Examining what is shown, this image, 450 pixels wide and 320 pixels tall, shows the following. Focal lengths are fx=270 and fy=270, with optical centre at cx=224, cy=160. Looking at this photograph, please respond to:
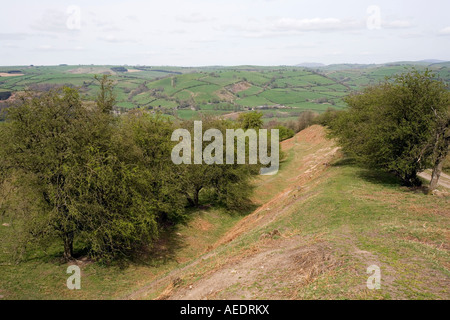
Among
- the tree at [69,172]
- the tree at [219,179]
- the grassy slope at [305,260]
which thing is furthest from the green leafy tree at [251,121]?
the tree at [69,172]

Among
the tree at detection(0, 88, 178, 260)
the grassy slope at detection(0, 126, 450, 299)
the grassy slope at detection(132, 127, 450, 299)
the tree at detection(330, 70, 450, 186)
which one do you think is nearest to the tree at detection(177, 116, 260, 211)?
the grassy slope at detection(0, 126, 450, 299)

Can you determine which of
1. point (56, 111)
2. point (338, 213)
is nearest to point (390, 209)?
point (338, 213)

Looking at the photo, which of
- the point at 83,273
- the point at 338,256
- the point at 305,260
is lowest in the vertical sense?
the point at 83,273

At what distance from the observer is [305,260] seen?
15586 millimetres

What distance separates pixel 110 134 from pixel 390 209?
26157 millimetres

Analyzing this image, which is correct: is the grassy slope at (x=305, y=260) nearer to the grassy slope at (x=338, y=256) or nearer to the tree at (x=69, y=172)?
the grassy slope at (x=338, y=256)

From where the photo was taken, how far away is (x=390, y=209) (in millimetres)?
24484

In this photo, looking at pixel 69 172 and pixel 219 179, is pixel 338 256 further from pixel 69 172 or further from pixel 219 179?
pixel 219 179

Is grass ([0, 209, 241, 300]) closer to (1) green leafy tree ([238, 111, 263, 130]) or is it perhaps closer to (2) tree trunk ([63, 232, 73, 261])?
(2) tree trunk ([63, 232, 73, 261])

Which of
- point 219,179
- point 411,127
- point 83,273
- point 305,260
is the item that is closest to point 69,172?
point 83,273

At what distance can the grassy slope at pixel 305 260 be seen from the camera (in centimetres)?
1312

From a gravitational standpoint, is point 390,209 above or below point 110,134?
below
